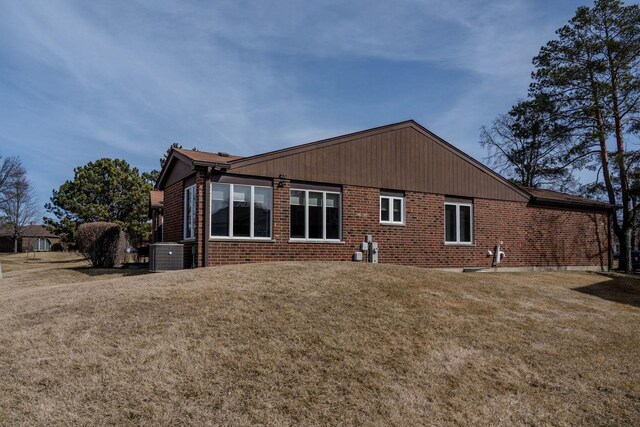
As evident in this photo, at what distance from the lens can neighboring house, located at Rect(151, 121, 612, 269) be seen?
40.2ft

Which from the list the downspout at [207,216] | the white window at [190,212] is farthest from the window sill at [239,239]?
the white window at [190,212]

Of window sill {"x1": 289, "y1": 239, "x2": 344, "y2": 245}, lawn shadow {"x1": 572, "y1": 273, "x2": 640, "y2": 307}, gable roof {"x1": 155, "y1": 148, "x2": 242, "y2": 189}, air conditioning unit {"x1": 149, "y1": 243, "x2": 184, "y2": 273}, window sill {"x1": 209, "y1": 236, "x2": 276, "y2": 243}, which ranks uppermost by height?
gable roof {"x1": 155, "y1": 148, "x2": 242, "y2": 189}

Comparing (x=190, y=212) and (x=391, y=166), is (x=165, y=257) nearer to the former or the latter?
(x=190, y=212)

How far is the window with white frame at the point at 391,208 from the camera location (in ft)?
48.1

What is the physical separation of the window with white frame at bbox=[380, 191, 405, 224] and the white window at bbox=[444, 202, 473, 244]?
193 cm

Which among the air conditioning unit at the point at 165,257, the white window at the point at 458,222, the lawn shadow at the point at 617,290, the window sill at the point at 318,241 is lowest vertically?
the lawn shadow at the point at 617,290

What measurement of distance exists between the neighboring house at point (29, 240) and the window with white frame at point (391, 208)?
44904 mm

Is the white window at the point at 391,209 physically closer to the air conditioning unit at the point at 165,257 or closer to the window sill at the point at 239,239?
the window sill at the point at 239,239

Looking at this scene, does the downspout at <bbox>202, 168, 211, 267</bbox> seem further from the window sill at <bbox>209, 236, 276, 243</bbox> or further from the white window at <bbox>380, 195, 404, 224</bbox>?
the white window at <bbox>380, 195, 404, 224</bbox>

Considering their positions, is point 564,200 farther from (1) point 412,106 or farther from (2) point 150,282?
(2) point 150,282

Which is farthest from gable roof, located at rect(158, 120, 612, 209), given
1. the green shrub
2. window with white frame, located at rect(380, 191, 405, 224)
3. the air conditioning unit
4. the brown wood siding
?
the green shrub

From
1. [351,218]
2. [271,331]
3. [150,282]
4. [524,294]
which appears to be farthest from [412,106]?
[271,331]

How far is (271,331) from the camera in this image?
6152 millimetres

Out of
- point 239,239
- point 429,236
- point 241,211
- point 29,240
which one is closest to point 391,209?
point 429,236
